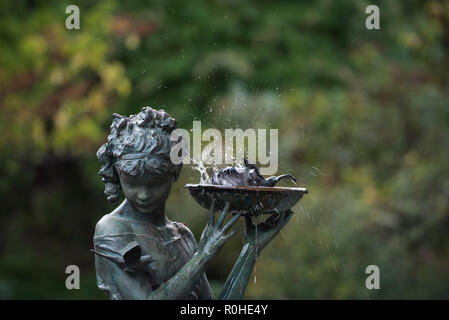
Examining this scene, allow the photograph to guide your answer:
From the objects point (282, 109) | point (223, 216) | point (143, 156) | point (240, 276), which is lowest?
point (240, 276)

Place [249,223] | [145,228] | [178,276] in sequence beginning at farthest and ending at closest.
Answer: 1. [249,223]
2. [145,228]
3. [178,276]

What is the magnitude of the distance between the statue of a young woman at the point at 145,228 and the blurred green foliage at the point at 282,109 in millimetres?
4628

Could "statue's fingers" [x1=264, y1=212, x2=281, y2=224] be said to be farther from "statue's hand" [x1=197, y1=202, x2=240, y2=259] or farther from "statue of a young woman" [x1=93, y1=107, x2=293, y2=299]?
"statue's hand" [x1=197, y1=202, x2=240, y2=259]

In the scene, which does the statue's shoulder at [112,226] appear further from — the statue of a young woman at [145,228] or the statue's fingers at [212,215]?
the statue's fingers at [212,215]

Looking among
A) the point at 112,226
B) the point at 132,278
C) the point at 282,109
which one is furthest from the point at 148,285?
the point at 282,109

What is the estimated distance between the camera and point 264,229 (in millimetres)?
4801

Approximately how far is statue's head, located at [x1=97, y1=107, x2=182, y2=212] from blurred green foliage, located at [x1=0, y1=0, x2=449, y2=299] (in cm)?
468

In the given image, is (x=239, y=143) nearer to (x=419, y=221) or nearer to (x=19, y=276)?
(x=419, y=221)

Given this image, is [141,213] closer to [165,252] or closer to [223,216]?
[165,252]

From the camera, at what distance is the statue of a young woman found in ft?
14.2

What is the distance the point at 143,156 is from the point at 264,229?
90 cm

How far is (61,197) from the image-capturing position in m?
15.8

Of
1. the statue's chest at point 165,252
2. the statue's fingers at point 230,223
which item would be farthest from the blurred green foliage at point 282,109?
the statue's fingers at point 230,223

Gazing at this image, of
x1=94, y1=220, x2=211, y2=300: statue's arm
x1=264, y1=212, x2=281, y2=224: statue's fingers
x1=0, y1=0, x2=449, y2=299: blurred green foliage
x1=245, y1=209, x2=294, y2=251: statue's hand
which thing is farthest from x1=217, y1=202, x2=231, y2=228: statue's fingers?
x1=0, y1=0, x2=449, y2=299: blurred green foliage
